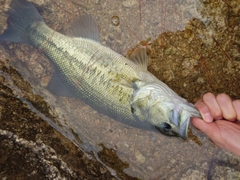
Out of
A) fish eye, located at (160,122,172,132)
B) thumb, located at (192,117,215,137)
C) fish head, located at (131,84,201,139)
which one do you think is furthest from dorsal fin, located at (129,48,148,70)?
thumb, located at (192,117,215,137)

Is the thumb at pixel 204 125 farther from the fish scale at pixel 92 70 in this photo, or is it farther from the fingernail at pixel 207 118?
the fish scale at pixel 92 70

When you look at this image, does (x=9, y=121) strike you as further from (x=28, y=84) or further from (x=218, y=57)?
(x=218, y=57)

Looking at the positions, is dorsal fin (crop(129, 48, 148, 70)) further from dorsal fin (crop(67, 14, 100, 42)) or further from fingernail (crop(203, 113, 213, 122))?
fingernail (crop(203, 113, 213, 122))

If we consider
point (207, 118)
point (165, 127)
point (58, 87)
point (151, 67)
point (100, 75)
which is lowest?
point (58, 87)

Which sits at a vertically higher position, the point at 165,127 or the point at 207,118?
the point at 207,118

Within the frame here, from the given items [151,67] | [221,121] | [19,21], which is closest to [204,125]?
[221,121]

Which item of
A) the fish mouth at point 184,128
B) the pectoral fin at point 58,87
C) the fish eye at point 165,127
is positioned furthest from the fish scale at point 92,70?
the fish mouth at point 184,128

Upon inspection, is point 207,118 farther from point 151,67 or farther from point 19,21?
point 19,21
